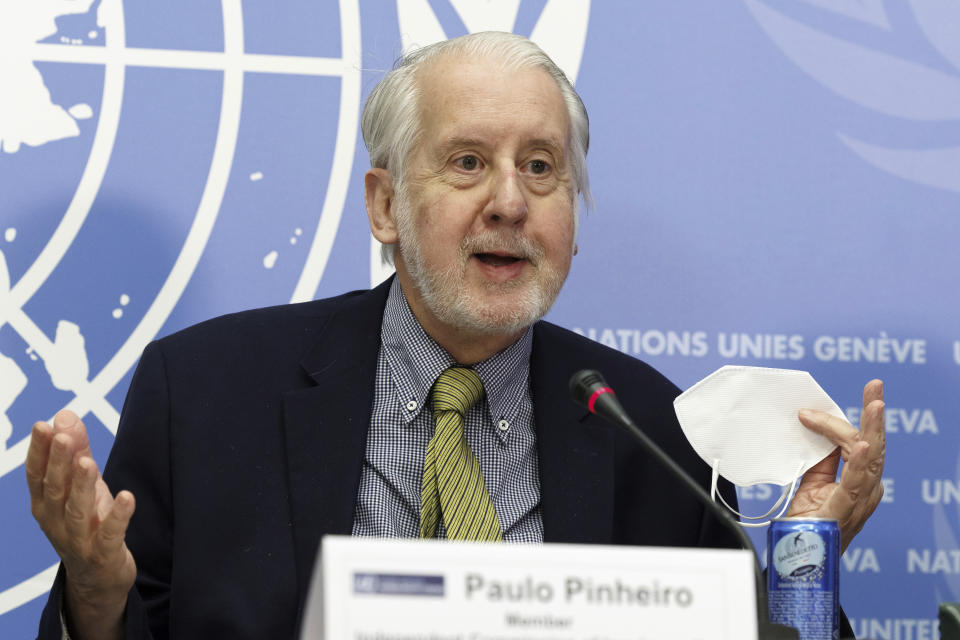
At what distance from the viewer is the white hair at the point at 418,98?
2.11 meters

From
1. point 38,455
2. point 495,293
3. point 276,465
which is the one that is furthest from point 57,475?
point 495,293

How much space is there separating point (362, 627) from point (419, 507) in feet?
3.06

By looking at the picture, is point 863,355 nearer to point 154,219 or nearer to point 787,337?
point 787,337

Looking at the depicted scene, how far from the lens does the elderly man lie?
1.83 m

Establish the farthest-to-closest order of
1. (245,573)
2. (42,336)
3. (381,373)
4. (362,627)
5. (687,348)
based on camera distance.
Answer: (687,348)
(42,336)
(381,373)
(245,573)
(362,627)

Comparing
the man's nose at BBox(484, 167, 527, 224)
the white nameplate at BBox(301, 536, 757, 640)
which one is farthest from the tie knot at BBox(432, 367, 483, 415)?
the white nameplate at BBox(301, 536, 757, 640)

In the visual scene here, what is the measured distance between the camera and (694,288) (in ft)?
8.13

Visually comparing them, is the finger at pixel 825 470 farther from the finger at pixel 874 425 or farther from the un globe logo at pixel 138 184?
the un globe logo at pixel 138 184

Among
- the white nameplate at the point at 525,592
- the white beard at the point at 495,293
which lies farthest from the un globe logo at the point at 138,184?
the white nameplate at the point at 525,592

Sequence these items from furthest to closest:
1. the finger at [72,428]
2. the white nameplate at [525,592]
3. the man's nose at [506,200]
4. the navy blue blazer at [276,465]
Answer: the man's nose at [506,200] → the navy blue blazer at [276,465] → the finger at [72,428] → the white nameplate at [525,592]

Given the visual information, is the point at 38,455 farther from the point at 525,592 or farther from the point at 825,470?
the point at 825,470

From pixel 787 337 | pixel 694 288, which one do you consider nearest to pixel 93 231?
pixel 694 288

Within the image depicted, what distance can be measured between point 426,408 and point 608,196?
736 millimetres

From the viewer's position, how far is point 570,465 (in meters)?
1.97
